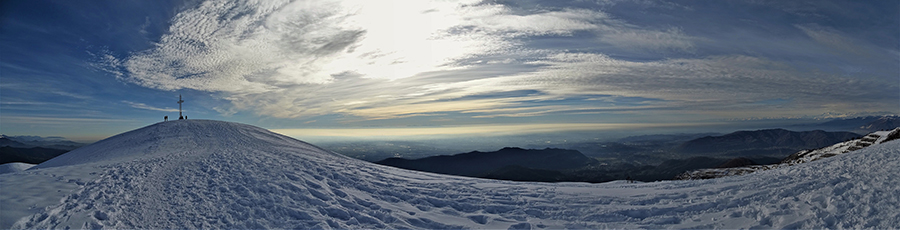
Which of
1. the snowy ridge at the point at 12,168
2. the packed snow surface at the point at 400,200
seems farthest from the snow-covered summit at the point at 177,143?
the packed snow surface at the point at 400,200

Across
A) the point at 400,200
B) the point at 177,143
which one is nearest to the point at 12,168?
the point at 177,143

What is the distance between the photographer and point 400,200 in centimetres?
1364

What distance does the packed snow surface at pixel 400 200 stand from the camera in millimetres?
9344

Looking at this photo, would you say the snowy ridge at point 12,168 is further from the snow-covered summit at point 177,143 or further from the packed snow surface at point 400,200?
the packed snow surface at point 400,200

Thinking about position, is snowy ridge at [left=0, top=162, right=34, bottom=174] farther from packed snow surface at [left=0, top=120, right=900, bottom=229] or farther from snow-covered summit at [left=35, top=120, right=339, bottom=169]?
packed snow surface at [left=0, top=120, right=900, bottom=229]

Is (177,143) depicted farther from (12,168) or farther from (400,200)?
(400,200)

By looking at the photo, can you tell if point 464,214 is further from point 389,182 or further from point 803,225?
point 803,225

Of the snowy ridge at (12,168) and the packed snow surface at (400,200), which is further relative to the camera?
the snowy ridge at (12,168)

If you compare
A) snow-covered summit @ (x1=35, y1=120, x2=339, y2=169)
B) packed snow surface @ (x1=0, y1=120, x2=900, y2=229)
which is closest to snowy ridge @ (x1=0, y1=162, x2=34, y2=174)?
snow-covered summit @ (x1=35, y1=120, x2=339, y2=169)

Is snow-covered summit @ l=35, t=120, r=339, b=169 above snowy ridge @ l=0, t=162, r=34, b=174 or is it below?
above

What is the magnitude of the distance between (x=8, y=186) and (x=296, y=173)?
8.18 metres

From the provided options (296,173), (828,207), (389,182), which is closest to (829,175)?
(828,207)

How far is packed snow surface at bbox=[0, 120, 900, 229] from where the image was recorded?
9344 millimetres

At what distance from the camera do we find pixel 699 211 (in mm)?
10688
